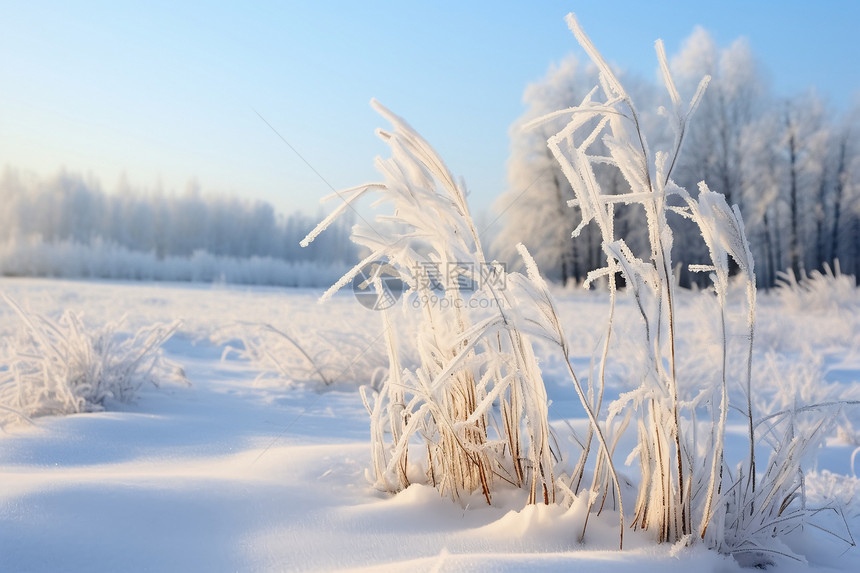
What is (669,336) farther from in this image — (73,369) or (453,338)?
(73,369)

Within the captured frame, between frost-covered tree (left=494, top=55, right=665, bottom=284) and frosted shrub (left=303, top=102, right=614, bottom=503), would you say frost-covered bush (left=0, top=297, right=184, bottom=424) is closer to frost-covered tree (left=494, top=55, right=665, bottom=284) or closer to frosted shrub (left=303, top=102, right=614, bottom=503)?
frosted shrub (left=303, top=102, right=614, bottom=503)

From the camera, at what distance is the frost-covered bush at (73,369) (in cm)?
245

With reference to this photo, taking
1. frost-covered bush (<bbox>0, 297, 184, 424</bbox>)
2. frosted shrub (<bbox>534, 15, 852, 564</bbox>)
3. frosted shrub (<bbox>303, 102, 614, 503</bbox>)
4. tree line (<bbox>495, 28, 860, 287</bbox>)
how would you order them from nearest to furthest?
frosted shrub (<bbox>534, 15, 852, 564</bbox>)
frosted shrub (<bbox>303, 102, 614, 503</bbox>)
frost-covered bush (<bbox>0, 297, 184, 424</bbox>)
tree line (<bbox>495, 28, 860, 287</bbox>)

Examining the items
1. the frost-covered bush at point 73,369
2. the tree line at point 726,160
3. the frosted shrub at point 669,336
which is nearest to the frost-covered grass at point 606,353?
the frosted shrub at point 669,336

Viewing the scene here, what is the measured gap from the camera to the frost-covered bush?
96.5 inches

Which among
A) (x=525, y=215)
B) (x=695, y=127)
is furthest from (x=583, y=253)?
(x=695, y=127)

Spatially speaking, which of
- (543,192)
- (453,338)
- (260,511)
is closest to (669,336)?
(453,338)

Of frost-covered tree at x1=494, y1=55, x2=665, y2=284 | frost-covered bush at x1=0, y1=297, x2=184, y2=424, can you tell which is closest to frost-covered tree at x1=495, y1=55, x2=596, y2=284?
frost-covered tree at x1=494, y1=55, x2=665, y2=284

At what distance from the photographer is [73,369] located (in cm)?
262

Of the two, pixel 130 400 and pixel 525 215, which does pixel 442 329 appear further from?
pixel 525 215

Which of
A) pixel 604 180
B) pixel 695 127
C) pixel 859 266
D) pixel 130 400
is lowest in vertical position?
pixel 130 400

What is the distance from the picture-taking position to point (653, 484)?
1.06 m

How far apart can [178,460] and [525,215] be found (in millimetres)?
19493

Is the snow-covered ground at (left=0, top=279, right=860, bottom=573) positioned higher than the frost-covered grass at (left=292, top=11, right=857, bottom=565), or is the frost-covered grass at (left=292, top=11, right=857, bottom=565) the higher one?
the frost-covered grass at (left=292, top=11, right=857, bottom=565)
